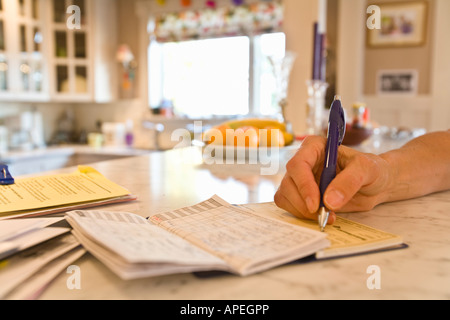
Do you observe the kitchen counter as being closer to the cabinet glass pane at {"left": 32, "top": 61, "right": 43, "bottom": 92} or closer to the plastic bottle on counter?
the plastic bottle on counter

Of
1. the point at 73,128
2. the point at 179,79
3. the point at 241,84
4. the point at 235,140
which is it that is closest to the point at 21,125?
the point at 73,128

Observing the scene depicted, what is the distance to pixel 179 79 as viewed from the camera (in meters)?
→ 3.99

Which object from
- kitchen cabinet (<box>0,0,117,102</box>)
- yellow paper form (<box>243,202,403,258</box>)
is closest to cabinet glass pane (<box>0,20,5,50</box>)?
kitchen cabinet (<box>0,0,117,102</box>)

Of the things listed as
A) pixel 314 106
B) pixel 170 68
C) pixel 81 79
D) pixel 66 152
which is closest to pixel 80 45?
pixel 81 79

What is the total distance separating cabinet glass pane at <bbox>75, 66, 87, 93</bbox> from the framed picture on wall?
271 cm

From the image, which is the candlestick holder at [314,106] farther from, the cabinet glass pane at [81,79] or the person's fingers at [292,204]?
the cabinet glass pane at [81,79]

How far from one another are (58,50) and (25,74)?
400mm

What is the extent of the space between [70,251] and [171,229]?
12cm

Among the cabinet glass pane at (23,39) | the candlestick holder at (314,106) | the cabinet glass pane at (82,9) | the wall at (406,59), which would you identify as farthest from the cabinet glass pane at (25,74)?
the wall at (406,59)

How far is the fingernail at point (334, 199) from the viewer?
0.50m

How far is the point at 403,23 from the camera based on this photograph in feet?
11.9

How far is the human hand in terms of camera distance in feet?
1.68

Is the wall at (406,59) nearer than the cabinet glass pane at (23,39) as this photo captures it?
No
